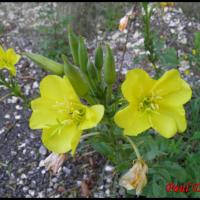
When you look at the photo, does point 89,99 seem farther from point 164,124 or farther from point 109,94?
point 164,124

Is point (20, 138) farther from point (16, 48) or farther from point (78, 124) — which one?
point (78, 124)

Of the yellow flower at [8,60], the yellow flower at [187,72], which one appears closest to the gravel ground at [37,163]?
the yellow flower at [187,72]

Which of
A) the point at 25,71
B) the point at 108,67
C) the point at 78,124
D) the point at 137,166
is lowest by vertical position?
the point at 25,71

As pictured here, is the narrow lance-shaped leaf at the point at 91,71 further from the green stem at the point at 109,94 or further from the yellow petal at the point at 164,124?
the yellow petal at the point at 164,124

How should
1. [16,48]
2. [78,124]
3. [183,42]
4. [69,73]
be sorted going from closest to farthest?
[69,73] < [78,124] < [183,42] < [16,48]

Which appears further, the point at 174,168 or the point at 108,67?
the point at 174,168

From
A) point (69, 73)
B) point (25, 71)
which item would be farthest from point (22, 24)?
point (69, 73)

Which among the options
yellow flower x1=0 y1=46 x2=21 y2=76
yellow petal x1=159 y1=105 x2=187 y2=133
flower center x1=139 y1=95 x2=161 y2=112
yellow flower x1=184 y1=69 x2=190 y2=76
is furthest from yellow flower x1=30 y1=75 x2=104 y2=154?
yellow flower x1=184 y1=69 x2=190 y2=76
